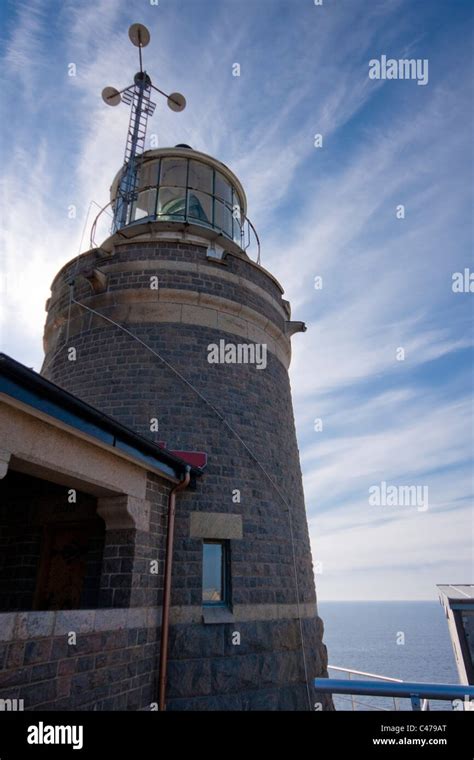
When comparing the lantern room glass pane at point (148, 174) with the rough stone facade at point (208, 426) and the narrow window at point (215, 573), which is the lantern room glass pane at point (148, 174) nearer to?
the rough stone facade at point (208, 426)

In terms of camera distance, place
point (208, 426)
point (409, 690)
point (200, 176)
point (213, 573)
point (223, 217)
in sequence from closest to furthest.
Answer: point (409, 690) < point (213, 573) < point (208, 426) < point (200, 176) < point (223, 217)

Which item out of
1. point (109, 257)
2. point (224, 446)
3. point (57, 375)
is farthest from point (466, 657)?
point (109, 257)

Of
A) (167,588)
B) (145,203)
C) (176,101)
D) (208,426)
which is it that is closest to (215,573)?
(167,588)

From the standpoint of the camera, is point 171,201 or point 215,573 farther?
point 171,201

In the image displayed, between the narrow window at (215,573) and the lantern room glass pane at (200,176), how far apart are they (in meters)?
8.81

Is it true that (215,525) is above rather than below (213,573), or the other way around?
above

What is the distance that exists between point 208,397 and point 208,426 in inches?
23.8

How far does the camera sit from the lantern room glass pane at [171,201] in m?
11.5

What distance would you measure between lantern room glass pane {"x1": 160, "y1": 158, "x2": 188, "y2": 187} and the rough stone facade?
2.77m

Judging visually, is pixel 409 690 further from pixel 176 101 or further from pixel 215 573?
pixel 176 101

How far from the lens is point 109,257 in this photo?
9781mm

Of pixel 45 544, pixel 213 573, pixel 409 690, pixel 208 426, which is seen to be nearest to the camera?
pixel 409 690

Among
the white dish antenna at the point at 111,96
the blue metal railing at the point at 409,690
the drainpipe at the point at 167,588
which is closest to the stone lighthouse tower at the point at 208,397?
the drainpipe at the point at 167,588

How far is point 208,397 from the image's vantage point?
840 centimetres
